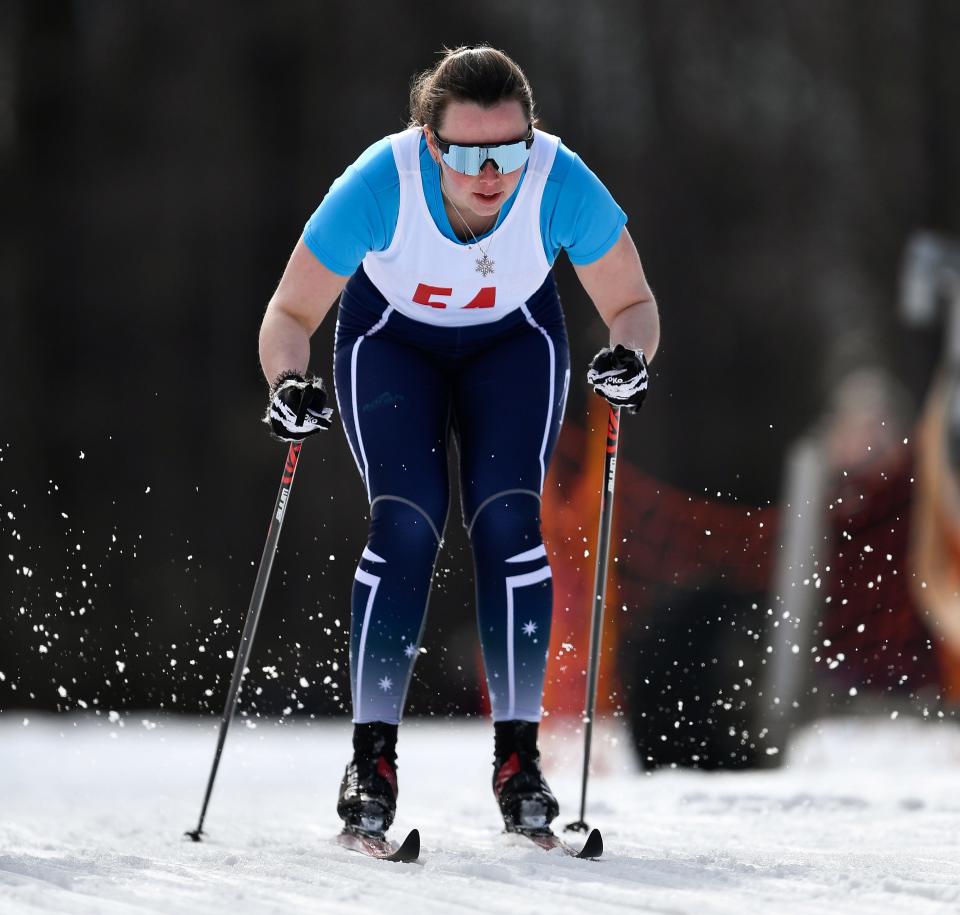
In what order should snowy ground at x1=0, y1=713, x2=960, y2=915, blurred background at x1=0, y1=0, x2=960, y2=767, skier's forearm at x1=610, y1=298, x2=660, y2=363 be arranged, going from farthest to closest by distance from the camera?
blurred background at x1=0, y1=0, x2=960, y2=767 → skier's forearm at x1=610, y1=298, x2=660, y2=363 → snowy ground at x1=0, y1=713, x2=960, y2=915

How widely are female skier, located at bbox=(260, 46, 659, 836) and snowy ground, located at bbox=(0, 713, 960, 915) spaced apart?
31 centimetres

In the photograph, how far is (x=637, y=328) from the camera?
3.32m

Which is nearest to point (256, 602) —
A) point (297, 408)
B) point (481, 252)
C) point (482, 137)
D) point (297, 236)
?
point (297, 408)

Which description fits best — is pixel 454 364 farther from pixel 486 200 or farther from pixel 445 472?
pixel 486 200

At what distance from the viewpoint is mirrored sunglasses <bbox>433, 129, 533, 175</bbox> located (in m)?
3.01

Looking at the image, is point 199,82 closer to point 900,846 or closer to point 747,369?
point 747,369

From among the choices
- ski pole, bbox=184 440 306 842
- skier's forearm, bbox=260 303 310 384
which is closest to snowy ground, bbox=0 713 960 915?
ski pole, bbox=184 440 306 842

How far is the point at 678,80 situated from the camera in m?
20.2

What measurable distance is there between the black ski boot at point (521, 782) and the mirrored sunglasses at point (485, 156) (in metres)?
1.06

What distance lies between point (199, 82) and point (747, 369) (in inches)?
299

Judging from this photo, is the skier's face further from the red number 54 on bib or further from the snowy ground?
the snowy ground

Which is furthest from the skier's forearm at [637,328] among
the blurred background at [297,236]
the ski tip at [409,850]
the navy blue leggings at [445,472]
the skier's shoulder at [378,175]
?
the blurred background at [297,236]

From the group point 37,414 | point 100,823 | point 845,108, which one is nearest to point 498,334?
point 100,823

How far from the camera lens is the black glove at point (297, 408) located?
3.10 m
